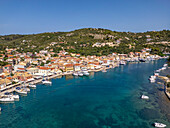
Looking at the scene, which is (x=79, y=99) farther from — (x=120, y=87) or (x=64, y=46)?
(x=64, y=46)

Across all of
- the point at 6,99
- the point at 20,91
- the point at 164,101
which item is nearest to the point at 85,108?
the point at 164,101

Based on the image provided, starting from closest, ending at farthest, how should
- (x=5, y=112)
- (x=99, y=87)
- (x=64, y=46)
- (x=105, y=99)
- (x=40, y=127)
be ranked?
(x=40, y=127) → (x=5, y=112) → (x=105, y=99) → (x=99, y=87) → (x=64, y=46)

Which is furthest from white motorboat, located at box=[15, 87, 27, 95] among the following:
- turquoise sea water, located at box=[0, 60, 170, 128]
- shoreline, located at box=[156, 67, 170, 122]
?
shoreline, located at box=[156, 67, 170, 122]

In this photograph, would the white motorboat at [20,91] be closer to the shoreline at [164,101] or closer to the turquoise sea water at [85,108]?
the turquoise sea water at [85,108]

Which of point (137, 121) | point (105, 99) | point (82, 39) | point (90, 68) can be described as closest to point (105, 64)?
point (90, 68)

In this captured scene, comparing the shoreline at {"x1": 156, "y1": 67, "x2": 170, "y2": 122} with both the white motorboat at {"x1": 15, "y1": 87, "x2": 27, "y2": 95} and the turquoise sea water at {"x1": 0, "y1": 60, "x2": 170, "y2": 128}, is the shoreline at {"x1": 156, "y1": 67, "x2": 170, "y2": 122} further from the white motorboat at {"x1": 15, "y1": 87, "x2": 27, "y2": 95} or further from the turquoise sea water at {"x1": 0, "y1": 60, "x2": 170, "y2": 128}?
the white motorboat at {"x1": 15, "y1": 87, "x2": 27, "y2": 95}

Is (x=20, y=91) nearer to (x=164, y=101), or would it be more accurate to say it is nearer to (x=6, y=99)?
(x=6, y=99)

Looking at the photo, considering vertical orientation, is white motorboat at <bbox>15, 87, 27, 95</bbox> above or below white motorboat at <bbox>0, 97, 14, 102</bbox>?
above

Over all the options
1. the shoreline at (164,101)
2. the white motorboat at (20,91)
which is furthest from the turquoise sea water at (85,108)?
the white motorboat at (20,91)
